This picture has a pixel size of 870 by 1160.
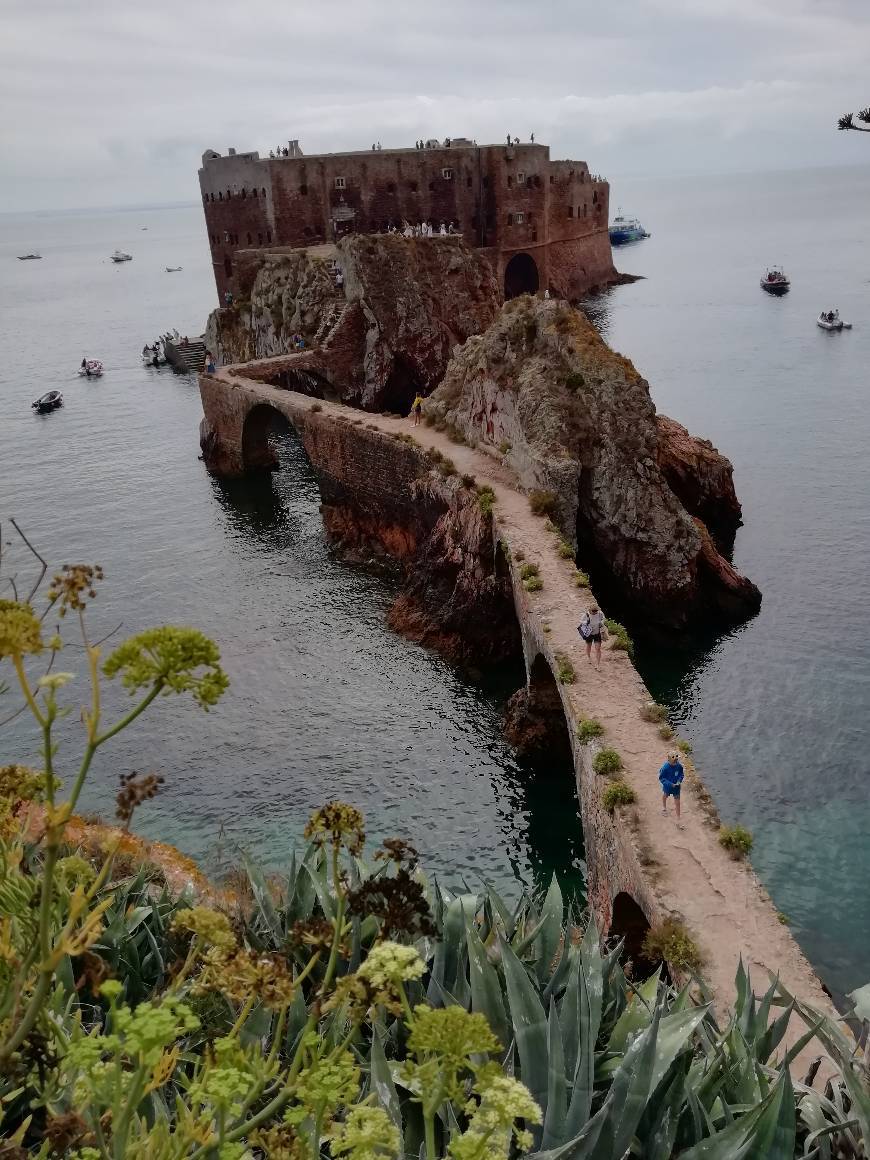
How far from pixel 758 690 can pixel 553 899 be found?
16.0 metres

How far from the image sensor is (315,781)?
2091cm

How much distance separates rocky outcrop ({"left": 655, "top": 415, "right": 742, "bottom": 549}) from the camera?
105ft

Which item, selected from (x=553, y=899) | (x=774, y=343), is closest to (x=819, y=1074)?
(x=553, y=899)

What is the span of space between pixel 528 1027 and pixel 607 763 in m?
8.26

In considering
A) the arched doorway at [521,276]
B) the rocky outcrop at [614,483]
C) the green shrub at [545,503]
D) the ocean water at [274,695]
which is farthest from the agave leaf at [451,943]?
the arched doorway at [521,276]

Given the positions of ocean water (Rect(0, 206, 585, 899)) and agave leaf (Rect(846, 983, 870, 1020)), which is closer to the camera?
agave leaf (Rect(846, 983, 870, 1020))

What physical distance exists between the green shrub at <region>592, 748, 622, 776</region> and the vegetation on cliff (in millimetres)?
3568

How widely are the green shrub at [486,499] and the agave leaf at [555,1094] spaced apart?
20.3 m

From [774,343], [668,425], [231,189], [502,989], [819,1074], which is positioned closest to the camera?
[502,989]

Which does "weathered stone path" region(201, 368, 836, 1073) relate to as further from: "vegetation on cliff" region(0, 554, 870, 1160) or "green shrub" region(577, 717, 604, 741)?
"vegetation on cliff" region(0, 554, 870, 1160)

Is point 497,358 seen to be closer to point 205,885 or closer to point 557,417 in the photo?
point 557,417

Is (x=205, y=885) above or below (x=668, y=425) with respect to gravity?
below

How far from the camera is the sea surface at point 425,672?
1877cm

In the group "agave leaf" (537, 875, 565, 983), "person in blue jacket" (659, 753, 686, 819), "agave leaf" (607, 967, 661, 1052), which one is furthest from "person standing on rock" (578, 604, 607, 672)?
"agave leaf" (607, 967, 661, 1052)
